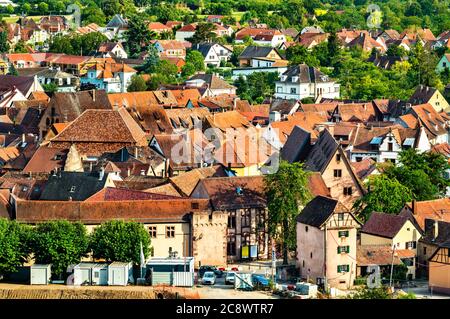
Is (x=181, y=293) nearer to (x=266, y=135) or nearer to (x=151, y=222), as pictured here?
(x=151, y=222)

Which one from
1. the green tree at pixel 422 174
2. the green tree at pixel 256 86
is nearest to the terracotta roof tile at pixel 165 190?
the green tree at pixel 422 174

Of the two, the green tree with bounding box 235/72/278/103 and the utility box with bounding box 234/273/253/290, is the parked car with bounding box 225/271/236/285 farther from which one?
the green tree with bounding box 235/72/278/103

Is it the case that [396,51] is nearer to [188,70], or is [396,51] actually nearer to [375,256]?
[188,70]

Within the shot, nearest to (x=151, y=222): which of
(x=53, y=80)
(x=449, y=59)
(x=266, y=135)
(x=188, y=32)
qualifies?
(x=266, y=135)

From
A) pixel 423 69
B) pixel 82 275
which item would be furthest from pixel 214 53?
pixel 82 275

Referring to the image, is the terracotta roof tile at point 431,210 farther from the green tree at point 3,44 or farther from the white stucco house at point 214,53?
the green tree at point 3,44

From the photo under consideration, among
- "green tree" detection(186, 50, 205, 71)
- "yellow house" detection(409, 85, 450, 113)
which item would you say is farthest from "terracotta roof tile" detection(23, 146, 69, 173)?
"green tree" detection(186, 50, 205, 71)
